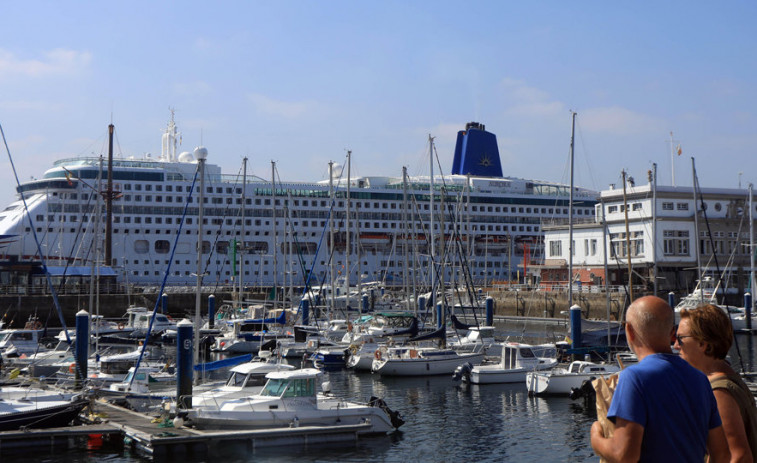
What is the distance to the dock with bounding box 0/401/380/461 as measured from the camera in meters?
16.8

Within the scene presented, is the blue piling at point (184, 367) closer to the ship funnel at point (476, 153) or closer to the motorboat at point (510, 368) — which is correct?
the motorboat at point (510, 368)

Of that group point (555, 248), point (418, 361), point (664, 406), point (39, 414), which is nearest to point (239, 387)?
point (39, 414)

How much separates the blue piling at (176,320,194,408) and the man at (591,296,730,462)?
16232 millimetres

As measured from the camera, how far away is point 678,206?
5422cm

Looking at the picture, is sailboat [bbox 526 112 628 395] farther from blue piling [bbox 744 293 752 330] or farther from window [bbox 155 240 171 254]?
window [bbox 155 240 171 254]

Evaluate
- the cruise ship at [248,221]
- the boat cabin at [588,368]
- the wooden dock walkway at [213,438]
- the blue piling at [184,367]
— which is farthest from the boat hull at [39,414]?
the cruise ship at [248,221]

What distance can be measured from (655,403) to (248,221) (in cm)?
7360

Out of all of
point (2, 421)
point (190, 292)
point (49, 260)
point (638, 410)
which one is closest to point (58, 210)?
point (49, 260)

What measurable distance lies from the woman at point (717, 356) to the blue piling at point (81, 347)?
22.2 m

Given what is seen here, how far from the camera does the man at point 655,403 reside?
136 inches

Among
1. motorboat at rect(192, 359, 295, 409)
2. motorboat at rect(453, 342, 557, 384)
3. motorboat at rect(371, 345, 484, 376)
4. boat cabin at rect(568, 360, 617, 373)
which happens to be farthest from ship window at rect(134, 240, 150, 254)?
motorboat at rect(192, 359, 295, 409)

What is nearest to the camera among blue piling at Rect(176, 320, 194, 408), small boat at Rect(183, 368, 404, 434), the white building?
small boat at Rect(183, 368, 404, 434)

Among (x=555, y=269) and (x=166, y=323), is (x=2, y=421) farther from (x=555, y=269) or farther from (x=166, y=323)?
(x=555, y=269)

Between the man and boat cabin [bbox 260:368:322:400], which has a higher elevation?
the man
